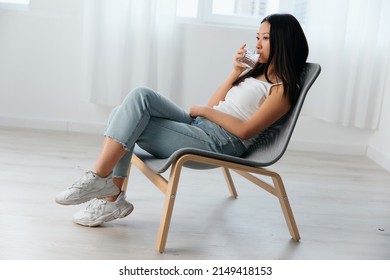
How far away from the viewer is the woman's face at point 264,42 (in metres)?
2.12

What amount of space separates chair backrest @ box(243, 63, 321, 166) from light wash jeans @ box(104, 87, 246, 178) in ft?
0.31

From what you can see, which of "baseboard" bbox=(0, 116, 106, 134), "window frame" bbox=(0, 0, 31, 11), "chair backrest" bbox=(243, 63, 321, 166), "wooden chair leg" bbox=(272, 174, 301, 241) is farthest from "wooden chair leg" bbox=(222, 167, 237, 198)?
"window frame" bbox=(0, 0, 31, 11)

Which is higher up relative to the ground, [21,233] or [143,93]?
[143,93]

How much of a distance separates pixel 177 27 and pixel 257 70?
5.55 ft

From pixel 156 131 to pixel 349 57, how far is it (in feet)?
7.37

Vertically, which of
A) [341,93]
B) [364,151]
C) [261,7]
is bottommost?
[364,151]

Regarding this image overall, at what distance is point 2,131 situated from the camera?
3744 mm

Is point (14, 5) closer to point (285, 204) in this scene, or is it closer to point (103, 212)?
point (103, 212)

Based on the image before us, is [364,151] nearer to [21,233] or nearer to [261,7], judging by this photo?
[261,7]

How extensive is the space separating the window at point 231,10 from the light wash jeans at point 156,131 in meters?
1.93

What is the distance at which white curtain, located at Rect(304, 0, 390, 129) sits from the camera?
3756 millimetres
